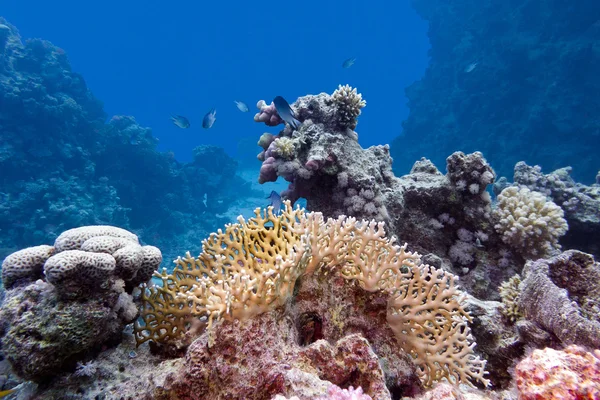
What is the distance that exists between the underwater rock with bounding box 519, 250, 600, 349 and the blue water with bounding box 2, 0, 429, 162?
7820cm

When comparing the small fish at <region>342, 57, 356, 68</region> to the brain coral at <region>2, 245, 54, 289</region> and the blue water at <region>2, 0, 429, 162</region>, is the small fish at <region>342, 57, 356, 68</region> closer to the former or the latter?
the brain coral at <region>2, 245, 54, 289</region>

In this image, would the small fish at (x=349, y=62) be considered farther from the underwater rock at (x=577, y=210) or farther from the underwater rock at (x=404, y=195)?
the underwater rock at (x=404, y=195)

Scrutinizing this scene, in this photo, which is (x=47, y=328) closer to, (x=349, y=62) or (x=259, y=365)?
(x=259, y=365)

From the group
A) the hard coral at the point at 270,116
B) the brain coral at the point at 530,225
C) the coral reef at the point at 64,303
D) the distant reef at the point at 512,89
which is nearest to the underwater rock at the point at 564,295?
the brain coral at the point at 530,225

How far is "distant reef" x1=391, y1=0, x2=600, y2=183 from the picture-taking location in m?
21.7

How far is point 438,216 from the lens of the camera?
523 cm

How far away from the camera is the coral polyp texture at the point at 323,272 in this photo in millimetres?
2055

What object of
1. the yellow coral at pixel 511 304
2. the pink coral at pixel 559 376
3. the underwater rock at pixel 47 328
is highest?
the yellow coral at pixel 511 304

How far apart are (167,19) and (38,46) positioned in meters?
67.8

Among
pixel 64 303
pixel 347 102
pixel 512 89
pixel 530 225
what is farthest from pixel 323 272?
pixel 512 89

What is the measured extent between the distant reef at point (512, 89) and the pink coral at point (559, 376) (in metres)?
23.5

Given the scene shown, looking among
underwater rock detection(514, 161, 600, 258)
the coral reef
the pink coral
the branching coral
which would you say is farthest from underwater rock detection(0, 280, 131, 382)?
underwater rock detection(514, 161, 600, 258)

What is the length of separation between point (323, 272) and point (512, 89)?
31996 mm

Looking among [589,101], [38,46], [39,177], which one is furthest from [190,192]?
[589,101]
